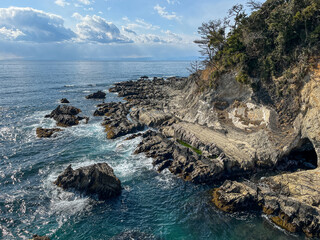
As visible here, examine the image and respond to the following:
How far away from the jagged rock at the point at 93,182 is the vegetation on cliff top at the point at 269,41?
89.7 ft

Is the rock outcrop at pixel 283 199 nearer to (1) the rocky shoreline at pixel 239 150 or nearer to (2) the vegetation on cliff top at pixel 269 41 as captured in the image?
(1) the rocky shoreline at pixel 239 150

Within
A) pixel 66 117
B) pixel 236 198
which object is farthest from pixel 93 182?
pixel 66 117

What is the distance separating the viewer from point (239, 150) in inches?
1219

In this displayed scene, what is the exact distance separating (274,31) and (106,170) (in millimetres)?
34839

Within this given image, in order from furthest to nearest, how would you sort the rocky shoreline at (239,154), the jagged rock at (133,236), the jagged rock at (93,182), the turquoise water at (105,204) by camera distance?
the jagged rock at (93,182) < the rocky shoreline at (239,154) < the turquoise water at (105,204) < the jagged rock at (133,236)

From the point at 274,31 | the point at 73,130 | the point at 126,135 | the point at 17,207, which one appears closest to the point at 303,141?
the point at 274,31

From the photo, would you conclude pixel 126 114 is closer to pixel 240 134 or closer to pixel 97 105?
pixel 97 105

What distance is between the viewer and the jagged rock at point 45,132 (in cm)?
4192

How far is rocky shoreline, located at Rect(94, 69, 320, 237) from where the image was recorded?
857 inches

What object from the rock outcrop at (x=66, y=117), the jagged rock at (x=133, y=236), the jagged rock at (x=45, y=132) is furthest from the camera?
the rock outcrop at (x=66, y=117)

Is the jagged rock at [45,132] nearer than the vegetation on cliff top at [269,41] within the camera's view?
No

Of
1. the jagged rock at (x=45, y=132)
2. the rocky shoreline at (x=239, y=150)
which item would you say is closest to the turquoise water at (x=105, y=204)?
the rocky shoreline at (x=239, y=150)

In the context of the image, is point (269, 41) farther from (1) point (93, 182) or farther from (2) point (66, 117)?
(2) point (66, 117)

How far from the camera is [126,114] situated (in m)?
55.7
